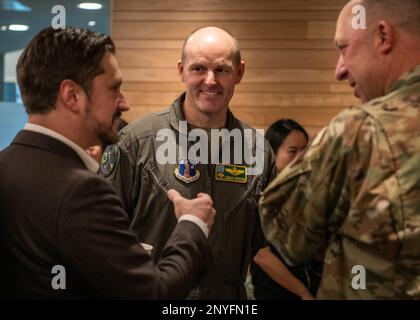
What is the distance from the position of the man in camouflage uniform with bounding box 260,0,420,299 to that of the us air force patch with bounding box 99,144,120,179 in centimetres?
96

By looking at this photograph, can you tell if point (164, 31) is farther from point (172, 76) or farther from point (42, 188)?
point (42, 188)

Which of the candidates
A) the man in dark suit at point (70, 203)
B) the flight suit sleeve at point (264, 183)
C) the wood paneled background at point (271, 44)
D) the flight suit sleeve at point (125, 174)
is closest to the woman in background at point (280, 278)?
the flight suit sleeve at point (264, 183)

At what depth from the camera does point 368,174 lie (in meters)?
1.35

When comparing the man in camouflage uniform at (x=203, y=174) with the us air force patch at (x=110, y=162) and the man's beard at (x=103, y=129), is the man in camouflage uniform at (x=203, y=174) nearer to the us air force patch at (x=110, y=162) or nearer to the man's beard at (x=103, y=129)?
the us air force patch at (x=110, y=162)

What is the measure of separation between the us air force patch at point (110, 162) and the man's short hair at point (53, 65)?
2.52 feet

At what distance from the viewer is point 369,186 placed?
135 centimetres

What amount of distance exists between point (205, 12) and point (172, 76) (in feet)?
1.84

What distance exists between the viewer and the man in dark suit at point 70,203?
1363 millimetres

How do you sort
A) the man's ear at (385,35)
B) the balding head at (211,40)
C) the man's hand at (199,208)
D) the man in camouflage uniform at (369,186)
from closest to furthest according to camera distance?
the man in camouflage uniform at (369,186) → the man's ear at (385,35) → the man's hand at (199,208) → the balding head at (211,40)

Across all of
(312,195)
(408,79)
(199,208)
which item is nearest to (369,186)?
(312,195)

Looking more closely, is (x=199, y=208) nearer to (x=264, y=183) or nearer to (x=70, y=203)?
(x=70, y=203)

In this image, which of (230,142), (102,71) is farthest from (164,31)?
(102,71)
